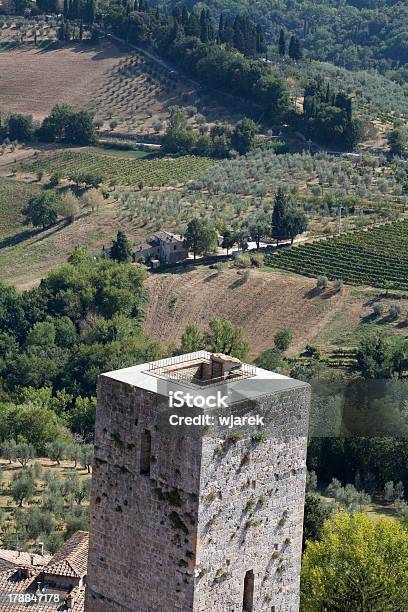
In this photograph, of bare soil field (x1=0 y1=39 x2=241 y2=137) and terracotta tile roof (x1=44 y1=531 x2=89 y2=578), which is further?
bare soil field (x1=0 y1=39 x2=241 y2=137)

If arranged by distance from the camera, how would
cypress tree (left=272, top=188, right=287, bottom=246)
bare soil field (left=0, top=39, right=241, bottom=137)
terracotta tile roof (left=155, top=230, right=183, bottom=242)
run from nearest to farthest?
cypress tree (left=272, top=188, right=287, bottom=246), terracotta tile roof (left=155, top=230, right=183, bottom=242), bare soil field (left=0, top=39, right=241, bottom=137)

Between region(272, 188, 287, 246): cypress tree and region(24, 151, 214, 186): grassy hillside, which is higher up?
region(272, 188, 287, 246): cypress tree

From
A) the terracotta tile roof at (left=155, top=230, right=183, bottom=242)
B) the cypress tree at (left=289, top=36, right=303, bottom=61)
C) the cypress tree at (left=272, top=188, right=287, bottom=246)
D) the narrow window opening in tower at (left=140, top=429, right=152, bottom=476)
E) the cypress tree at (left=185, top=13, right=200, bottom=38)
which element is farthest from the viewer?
the cypress tree at (left=289, top=36, right=303, bottom=61)

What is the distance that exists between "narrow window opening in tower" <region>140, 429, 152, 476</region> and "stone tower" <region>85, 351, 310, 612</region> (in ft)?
0.05

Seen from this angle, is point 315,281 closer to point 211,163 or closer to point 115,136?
point 211,163

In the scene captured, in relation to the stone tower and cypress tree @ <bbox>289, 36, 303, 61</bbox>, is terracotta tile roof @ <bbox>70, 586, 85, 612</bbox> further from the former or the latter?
cypress tree @ <bbox>289, 36, 303, 61</bbox>

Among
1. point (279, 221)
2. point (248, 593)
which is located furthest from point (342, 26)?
point (248, 593)

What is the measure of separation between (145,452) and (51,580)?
1198 centimetres

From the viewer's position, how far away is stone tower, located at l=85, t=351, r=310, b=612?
2023 centimetres

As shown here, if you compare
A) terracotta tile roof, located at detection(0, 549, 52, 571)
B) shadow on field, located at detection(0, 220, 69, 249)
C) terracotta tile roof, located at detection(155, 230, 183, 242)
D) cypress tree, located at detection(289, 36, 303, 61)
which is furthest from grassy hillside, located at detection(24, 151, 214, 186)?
terracotta tile roof, located at detection(0, 549, 52, 571)

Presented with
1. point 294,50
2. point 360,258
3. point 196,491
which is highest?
point 196,491

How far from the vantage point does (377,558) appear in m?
29.1

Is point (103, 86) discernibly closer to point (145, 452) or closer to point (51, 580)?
point (51, 580)

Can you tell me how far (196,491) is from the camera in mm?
20078
